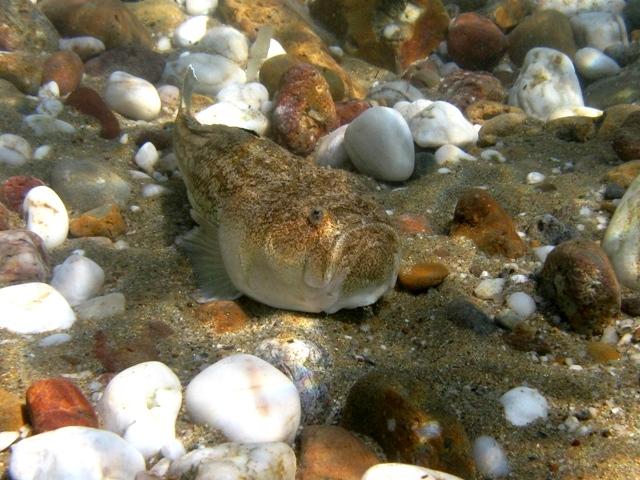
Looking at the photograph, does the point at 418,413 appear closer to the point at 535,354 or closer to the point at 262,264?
the point at 535,354

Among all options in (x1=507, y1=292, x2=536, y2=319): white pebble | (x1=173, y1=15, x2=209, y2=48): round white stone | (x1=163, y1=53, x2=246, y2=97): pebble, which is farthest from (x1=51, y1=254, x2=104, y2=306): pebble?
(x1=173, y1=15, x2=209, y2=48): round white stone

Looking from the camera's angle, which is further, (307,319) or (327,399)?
(307,319)

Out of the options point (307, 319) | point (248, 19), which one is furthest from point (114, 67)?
point (307, 319)

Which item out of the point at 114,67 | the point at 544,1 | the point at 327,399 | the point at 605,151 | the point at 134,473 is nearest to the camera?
the point at 134,473

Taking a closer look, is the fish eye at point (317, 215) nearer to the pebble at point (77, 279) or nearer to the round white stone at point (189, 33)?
the pebble at point (77, 279)

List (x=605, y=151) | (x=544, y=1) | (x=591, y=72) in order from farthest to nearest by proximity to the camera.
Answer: (x=544, y=1)
(x=591, y=72)
(x=605, y=151)

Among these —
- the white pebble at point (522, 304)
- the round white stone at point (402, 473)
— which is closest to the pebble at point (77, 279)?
the round white stone at point (402, 473)

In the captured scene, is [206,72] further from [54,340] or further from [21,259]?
[54,340]

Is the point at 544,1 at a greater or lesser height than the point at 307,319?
greater
